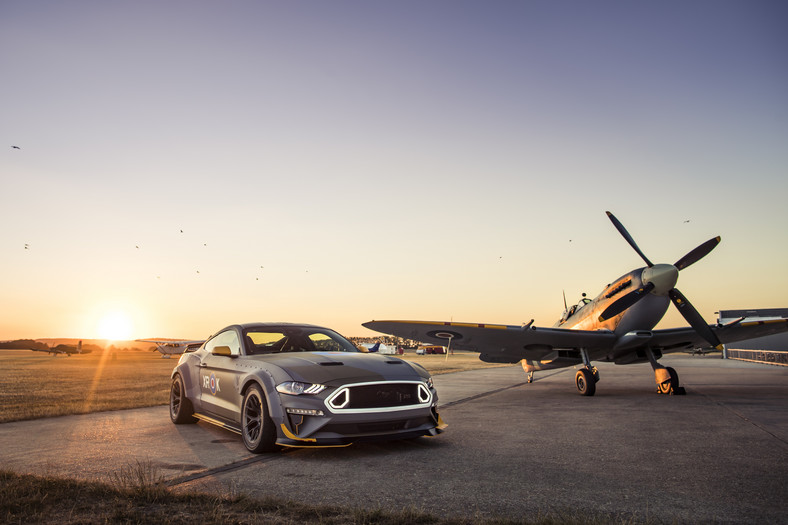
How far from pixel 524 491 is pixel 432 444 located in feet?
7.11

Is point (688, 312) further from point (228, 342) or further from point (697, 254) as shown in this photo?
point (228, 342)

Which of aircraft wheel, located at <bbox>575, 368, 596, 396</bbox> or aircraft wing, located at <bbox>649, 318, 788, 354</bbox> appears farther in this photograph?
aircraft wing, located at <bbox>649, 318, 788, 354</bbox>

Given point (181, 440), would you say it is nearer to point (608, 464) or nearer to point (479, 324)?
point (608, 464)

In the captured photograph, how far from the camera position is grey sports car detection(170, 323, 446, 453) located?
5.18m

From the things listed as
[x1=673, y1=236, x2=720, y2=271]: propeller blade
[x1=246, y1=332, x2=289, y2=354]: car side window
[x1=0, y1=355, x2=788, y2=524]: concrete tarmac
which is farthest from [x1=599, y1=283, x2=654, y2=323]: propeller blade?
[x1=246, y1=332, x2=289, y2=354]: car side window

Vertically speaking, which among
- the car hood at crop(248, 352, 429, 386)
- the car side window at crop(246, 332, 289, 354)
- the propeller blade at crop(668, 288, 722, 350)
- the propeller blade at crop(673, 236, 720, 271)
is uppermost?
the propeller blade at crop(673, 236, 720, 271)

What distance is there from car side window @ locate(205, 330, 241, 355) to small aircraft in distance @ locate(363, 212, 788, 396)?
13.1 ft

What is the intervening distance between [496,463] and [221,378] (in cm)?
375

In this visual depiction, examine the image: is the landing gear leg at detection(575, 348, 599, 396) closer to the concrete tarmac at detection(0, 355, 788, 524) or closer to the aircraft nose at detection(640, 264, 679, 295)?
the aircraft nose at detection(640, 264, 679, 295)

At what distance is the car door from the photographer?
20.7ft

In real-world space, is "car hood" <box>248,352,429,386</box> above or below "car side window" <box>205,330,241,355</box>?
below

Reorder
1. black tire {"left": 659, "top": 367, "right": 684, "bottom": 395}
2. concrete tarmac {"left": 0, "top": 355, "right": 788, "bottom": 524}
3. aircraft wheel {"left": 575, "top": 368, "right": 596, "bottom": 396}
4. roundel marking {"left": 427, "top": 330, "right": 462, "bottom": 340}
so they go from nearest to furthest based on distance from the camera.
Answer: concrete tarmac {"left": 0, "top": 355, "right": 788, "bottom": 524}, black tire {"left": 659, "top": 367, "right": 684, "bottom": 395}, roundel marking {"left": 427, "top": 330, "right": 462, "bottom": 340}, aircraft wheel {"left": 575, "top": 368, "right": 596, "bottom": 396}

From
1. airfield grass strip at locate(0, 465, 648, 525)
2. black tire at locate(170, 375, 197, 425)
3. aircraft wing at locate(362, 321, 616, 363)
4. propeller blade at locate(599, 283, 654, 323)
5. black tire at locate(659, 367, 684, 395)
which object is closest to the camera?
airfield grass strip at locate(0, 465, 648, 525)

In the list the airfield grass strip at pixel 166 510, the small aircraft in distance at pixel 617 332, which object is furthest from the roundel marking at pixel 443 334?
the airfield grass strip at pixel 166 510
